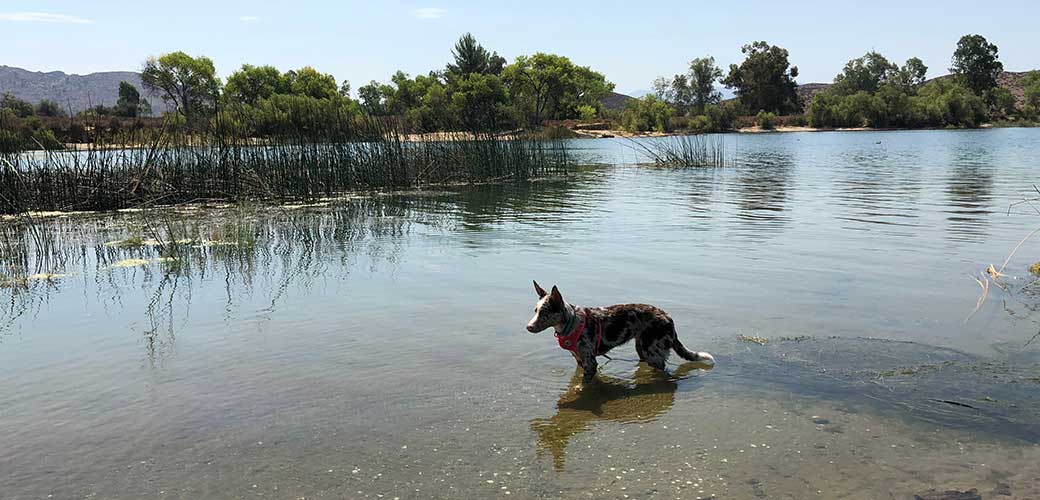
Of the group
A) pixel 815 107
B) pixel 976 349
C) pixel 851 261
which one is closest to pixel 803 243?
pixel 851 261

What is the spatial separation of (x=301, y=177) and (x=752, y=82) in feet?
377

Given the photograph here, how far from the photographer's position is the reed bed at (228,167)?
1777 cm

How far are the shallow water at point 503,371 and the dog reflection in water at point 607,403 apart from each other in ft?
0.09

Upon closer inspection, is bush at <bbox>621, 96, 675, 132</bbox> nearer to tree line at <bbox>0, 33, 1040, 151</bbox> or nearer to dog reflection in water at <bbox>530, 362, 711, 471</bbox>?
tree line at <bbox>0, 33, 1040, 151</bbox>

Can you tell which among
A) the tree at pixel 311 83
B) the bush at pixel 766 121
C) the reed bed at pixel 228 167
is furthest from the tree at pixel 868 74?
the reed bed at pixel 228 167

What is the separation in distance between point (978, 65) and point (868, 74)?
2759 cm

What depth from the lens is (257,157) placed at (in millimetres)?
20688

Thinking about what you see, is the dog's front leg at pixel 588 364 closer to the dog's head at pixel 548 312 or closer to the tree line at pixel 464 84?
the dog's head at pixel 548 312

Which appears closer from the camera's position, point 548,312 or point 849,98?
point 548,312

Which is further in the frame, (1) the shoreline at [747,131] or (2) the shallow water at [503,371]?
(1) the shoreline at [747,131]

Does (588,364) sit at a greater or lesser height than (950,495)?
greater

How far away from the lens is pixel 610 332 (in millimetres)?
6438

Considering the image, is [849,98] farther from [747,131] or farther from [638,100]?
[638,100]

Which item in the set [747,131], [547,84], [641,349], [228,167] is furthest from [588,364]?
[747,131]
